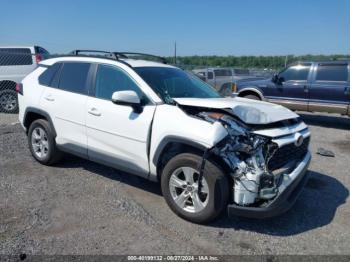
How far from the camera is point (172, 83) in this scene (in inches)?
190

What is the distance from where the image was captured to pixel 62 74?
17.8 feet

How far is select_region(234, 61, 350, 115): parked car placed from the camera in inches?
387

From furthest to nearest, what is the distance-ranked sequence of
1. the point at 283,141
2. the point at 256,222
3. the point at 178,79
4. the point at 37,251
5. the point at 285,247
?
the point at 178,79
the point at 256,222
the point at 283,141
the point at 285,247
the point at 37,251

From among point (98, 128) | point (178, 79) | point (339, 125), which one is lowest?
point (339, 125)

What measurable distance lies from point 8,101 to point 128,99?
8618mm

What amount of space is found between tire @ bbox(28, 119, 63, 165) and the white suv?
1.1 inches

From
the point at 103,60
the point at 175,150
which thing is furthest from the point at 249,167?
the point at 103,60

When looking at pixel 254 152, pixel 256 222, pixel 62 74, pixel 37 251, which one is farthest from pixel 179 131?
pixel 62 74

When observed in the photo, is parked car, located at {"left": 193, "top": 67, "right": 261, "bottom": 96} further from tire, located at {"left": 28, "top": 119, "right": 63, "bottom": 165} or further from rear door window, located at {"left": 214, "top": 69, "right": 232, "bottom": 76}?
tire, located at {"left": 28, "top": 119, "right": 63, "bottom": 165}

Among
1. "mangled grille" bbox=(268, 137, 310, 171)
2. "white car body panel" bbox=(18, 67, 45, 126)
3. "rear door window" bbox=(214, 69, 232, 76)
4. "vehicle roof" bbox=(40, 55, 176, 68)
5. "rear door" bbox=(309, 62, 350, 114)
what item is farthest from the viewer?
"rear door window" bbox=(214, 69, 232, 76)

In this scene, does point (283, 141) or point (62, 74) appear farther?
point (62, 74)

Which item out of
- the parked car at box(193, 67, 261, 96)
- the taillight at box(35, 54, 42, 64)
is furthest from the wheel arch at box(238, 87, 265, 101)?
the taillight at box(35, 54, 42, 64)

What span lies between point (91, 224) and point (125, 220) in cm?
38

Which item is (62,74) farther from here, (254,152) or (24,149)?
(254,152)
